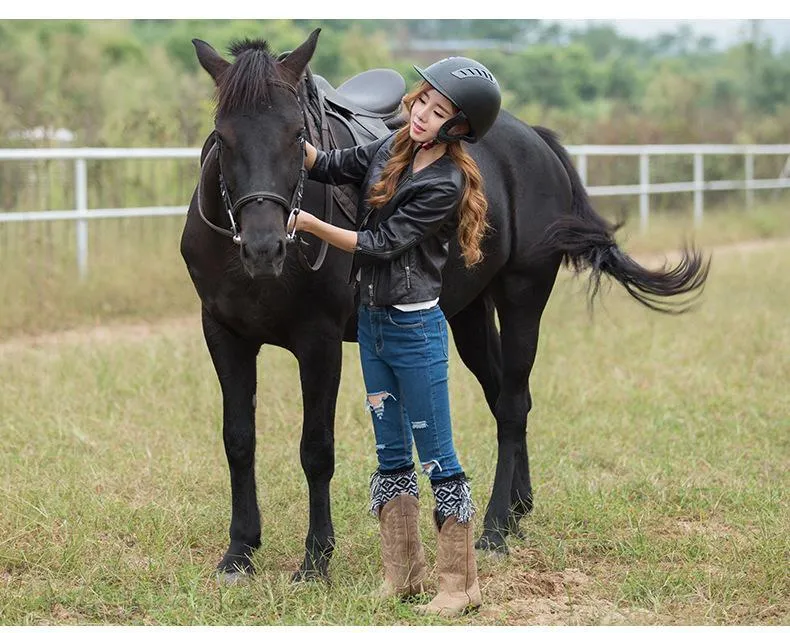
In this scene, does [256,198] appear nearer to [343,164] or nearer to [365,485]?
[343,164]

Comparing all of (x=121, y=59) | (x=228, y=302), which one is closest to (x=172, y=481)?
(x=228, y=302)

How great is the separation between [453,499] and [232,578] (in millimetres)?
902

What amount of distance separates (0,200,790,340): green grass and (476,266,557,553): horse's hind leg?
3716mm

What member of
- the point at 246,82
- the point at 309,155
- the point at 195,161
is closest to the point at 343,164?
the point at 309,155

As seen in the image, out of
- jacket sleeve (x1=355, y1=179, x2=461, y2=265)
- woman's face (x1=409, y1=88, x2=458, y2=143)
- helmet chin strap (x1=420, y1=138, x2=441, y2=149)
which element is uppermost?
woman's face (x1=409, y1=88, x2=458, y2=143)

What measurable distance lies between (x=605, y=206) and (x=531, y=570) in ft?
40.6

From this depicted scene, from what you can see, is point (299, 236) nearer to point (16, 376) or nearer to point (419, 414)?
point (419, 414)

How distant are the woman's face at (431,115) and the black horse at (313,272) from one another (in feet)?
1.24

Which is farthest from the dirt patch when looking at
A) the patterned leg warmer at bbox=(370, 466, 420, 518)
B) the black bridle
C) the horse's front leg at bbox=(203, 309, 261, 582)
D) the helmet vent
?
the helmet vent

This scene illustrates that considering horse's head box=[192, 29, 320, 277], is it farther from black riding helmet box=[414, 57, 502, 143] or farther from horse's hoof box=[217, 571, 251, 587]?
horse's hoof box=[217, 571, 251, 587]

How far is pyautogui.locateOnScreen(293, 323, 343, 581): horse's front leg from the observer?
402cm

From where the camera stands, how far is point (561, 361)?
313 inches

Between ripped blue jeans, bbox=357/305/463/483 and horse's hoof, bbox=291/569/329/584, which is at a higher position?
ripped blue jeans, bbox=357/305/463/483

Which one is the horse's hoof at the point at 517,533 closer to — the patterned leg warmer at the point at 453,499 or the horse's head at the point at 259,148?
the patterned leg warmer at the point at 453,499
